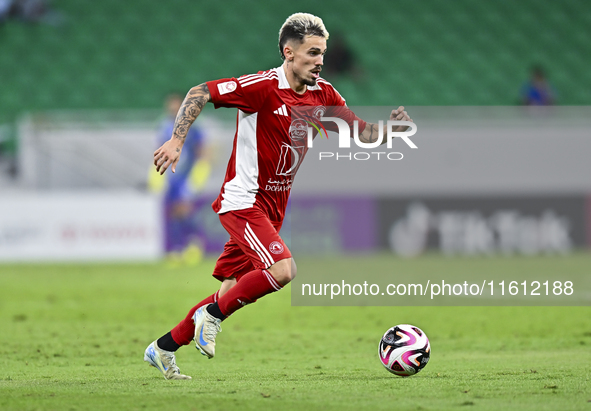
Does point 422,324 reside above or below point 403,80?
below

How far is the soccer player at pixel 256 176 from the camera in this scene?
16.9 ft

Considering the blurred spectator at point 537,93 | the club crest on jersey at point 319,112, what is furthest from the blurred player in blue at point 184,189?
the club crest on jersey at point 319,112

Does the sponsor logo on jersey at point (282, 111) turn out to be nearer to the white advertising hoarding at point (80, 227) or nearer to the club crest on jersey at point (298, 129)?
the club crest on jersey at point (298, 129)

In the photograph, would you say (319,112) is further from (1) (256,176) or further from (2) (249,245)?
(2) (249,245)

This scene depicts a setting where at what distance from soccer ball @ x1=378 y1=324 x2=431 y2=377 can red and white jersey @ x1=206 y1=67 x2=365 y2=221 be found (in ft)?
3.70

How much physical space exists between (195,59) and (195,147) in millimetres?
7152

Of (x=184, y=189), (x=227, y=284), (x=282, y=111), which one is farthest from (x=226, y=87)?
(x=184, y=189)

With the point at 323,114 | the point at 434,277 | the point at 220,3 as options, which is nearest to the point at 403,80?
the point at 220,3

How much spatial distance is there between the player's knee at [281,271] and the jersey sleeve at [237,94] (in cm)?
98

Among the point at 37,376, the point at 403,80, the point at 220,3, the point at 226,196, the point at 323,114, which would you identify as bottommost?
the point at 37,376

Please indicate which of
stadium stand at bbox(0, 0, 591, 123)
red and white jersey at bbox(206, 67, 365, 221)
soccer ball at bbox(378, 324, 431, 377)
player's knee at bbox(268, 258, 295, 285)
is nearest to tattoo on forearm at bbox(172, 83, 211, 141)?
red and white jersey at bbox(206, 67, 365, 221)

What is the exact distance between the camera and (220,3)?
2145 cm

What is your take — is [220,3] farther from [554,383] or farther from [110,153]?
[554,383]

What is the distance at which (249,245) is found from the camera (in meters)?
5.19
